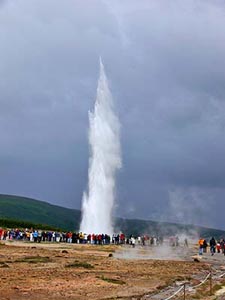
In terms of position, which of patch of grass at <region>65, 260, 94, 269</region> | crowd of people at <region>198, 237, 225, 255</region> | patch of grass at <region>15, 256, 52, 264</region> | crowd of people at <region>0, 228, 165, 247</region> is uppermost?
crowd of people at <region>0, 228, 165, 247</region>

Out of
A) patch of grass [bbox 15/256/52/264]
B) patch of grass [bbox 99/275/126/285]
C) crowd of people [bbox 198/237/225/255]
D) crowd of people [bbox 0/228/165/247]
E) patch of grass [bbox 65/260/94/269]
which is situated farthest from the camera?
crowd of people [bbox 0/228/165/247]

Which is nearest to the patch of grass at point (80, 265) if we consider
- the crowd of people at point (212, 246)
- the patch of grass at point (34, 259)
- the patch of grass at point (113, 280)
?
the patch of grass at point (34, 259)

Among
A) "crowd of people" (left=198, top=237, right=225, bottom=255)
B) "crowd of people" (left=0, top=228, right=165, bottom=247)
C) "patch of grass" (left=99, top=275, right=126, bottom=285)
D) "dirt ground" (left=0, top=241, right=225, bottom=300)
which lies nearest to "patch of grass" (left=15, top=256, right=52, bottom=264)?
"dirt ground" (left=0, top=241, right=225, bottom=300)

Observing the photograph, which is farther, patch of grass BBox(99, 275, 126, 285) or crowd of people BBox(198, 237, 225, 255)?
crowd of people BBox(198, 237, 225, 255)

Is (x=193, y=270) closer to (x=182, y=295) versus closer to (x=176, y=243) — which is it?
(x=182, y=295)

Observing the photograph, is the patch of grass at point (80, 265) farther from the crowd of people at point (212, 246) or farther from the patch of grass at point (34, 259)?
the crowd of people at point (212, 246)

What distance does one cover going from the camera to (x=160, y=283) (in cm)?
2748

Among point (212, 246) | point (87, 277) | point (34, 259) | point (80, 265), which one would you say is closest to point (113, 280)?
point (87, 277)

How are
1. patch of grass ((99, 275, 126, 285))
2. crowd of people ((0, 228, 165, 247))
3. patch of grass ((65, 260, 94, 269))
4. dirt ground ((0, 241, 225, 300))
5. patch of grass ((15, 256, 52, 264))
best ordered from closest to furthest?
dirt ground ((0, 241, 225, 300))
patch of grass ((99, 275, 126, 285))
patch of grass ((65, 260, 94, 269))
patch of grass ((15, 256, 52, 264))
crowd of people ((0, 228, 165, 247))

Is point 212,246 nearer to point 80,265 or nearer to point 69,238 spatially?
point 69,238

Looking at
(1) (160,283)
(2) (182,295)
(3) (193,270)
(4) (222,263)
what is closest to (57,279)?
(1) (160,283)

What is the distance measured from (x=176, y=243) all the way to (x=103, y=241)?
34.1ft

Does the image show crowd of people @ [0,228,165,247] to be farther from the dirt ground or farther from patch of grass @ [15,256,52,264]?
patch of grass @ [15,256,52,264]

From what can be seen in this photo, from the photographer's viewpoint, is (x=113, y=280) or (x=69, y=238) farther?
(x=69, y=238)
